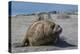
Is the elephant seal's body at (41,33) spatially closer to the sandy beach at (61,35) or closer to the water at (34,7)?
the sandy beach at (61,35)

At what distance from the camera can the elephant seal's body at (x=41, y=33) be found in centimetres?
343

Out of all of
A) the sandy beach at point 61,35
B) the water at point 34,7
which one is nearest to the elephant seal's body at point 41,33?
the sandy beach at point 61,35

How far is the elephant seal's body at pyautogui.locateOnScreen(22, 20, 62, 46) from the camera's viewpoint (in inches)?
135

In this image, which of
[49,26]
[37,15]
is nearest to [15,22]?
[37,15]

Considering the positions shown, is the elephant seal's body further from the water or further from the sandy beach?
the water

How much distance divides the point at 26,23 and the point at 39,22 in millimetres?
256

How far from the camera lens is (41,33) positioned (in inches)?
137

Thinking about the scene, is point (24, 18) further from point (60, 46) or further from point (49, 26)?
point (60, 46)

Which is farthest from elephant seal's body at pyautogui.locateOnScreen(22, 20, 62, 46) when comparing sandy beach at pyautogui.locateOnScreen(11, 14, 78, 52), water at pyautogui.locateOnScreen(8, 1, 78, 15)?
water at pyautogui.locateOnScreen(8, 1, 78, 15)

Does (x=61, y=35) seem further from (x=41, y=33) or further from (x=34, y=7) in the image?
(x=34, y=7)

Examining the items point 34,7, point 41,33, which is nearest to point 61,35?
point 41,33

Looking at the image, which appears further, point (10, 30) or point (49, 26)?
point (49, 26)

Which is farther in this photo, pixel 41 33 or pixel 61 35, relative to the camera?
pixel 61 35

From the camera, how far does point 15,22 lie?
332 cm
